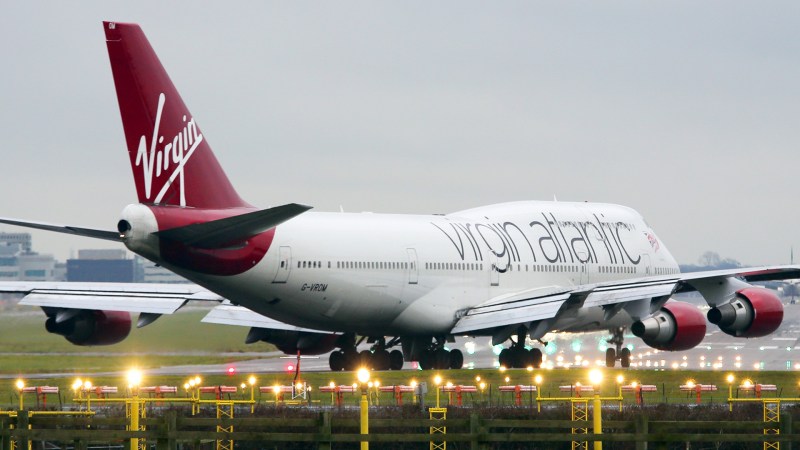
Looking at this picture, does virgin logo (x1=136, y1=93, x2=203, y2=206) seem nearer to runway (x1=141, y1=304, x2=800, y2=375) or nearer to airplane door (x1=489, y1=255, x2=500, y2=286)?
airplane door (x1=489, y1=255, x2=500, y2=286)

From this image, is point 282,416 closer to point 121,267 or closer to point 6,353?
point 6,353

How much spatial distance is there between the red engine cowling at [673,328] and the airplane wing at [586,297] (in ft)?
4.16

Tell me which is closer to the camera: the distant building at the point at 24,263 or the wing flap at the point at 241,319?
the wing flap at the point at 241,319

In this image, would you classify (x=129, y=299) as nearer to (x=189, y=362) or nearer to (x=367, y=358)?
(x=367, y=358)

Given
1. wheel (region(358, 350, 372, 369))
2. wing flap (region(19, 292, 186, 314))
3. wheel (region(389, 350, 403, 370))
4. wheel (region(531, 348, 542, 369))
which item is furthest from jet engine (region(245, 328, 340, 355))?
wheel (region(531, 348, 542, 369))

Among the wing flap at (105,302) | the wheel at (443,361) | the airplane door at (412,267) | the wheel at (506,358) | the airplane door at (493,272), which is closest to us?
the airplane door at (412,267)

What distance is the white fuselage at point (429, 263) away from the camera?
133 ft

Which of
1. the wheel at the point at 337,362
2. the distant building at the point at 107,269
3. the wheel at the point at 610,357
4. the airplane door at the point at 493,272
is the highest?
the distant building at the point at 107,269

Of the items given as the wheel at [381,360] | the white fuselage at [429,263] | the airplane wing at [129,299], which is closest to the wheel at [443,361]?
the white fuselage at [429,263]

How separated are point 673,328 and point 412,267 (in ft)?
28.0

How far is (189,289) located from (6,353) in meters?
13.4

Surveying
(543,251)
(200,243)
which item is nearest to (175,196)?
(200,243)

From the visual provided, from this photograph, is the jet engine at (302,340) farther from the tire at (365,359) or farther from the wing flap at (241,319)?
the wing flap at (241,319)

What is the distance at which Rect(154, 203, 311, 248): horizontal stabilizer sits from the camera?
35.8 metres
